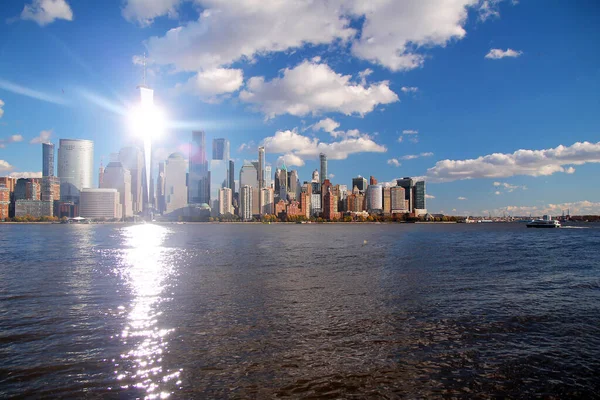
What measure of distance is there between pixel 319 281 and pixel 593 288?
1112 inches

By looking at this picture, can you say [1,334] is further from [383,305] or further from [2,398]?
[383,305]

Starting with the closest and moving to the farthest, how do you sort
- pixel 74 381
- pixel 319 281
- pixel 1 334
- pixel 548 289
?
pixel 74 381 < pixel 1 334 < pixel 548 289 < pixel 319 281

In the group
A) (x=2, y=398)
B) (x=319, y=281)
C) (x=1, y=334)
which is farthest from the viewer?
(x=319, y=281)

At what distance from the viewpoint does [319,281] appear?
40156mm

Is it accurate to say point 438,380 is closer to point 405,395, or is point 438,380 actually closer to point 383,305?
point 405,395

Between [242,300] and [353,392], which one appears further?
[242,300]

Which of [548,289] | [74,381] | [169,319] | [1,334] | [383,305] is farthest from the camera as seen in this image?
[548,289]

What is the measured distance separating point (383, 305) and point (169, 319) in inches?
641

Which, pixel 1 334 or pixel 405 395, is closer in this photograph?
pixel 405 395

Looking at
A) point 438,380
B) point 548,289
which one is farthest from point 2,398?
point 548,289

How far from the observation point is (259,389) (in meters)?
15.1

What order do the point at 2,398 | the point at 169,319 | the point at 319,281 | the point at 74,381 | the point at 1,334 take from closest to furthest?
the point at 2,398
the point at 74,381
the point at 1,334
the point at 169,319
the point at 319,281

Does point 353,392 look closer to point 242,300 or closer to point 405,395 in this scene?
point 405,395

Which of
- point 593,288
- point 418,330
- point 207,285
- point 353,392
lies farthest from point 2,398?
point 593,288
